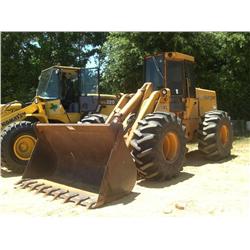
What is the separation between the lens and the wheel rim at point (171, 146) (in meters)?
7.31

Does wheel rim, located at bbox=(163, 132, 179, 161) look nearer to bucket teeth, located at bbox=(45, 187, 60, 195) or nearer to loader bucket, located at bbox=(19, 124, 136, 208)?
loader bucket, located at bbox=(19, 124, 136, 208)

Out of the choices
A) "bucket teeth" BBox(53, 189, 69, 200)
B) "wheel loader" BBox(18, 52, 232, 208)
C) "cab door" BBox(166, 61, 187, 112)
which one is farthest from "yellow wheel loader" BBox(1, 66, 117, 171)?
"bucket teeth" BBox(53, 189, 69, 200)

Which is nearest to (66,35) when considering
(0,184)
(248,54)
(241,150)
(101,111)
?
(248,54)

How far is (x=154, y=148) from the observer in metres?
6.70

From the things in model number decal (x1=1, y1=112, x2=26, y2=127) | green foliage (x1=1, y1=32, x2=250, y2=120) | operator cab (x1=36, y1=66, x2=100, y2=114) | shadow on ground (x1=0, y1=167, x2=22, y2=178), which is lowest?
shadow on ground (x1=0, y1=167, x2=22, y2=178)

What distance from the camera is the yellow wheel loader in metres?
8.62

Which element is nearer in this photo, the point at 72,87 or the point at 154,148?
the point at 154,148

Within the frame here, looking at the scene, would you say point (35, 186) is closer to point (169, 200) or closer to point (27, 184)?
point (27, 184)

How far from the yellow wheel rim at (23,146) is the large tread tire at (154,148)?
119 inches

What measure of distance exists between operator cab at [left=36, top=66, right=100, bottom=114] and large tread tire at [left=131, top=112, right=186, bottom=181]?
161 inches

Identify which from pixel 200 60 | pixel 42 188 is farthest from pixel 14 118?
pixel 200 60

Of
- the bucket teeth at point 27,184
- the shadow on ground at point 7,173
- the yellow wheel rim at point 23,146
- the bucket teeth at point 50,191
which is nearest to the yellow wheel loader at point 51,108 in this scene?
the yellow wheel rim at point 23,146

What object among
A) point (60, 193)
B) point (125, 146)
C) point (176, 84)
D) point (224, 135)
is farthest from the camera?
point (224, 135)

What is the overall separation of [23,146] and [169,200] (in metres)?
4.10
